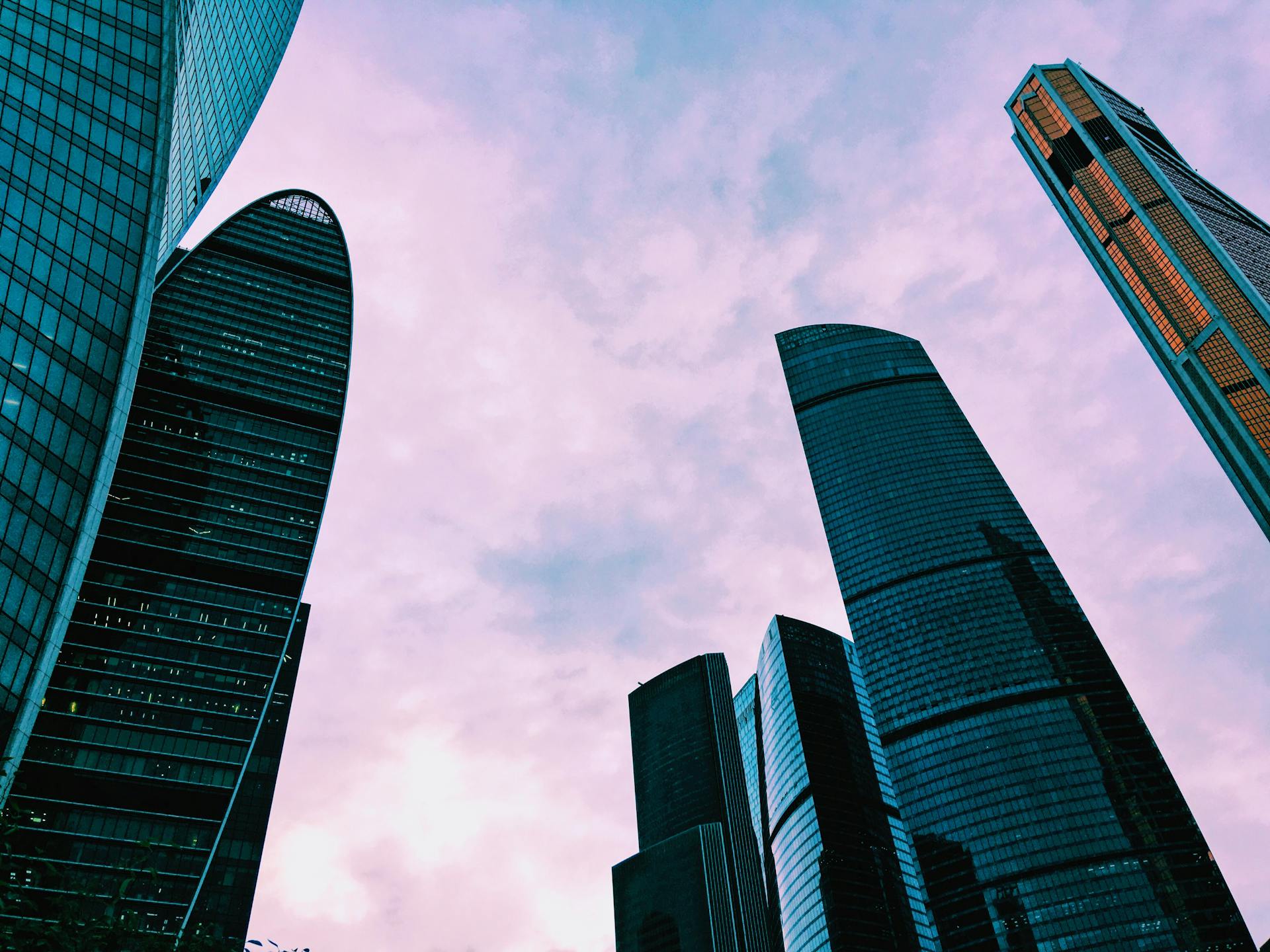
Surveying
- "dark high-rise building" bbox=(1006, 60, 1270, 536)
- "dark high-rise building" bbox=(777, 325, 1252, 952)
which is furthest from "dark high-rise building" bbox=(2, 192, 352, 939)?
"dark high-rise building" bbox=(1006, 60, 1270, 536)

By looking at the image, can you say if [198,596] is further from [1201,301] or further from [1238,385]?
[1201,301]

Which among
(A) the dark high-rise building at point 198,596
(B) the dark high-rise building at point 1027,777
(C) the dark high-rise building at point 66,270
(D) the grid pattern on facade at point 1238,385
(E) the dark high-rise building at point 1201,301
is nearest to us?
(C) the dark high-rise building at point 66,270

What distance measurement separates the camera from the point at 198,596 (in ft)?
452

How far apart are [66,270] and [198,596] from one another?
83415mm

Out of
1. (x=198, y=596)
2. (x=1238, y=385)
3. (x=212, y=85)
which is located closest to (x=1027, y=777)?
(x=1238, y=385)

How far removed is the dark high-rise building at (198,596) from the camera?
120m

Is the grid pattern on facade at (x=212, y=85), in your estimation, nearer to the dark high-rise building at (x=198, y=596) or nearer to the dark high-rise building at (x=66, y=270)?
the dark high-rise building at (x=66, y=270)

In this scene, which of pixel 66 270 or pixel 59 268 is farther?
pixel 66 270

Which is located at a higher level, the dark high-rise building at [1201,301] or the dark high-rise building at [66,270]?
the dark high-rise building at [1201,301]

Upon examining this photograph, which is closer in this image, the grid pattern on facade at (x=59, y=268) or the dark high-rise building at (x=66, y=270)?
the grid pattern on facade at (x=59, y=268)

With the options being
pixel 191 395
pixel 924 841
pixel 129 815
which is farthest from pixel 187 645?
pixel 924 841

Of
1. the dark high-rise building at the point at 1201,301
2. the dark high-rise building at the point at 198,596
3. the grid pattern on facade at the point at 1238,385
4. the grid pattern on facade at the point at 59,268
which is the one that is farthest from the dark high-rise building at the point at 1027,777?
the grid pattern on facade at the point at 59,268

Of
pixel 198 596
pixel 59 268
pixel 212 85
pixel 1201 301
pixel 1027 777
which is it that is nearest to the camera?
pixel 59 268

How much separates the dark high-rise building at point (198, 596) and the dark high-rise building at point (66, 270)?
56385 mm
